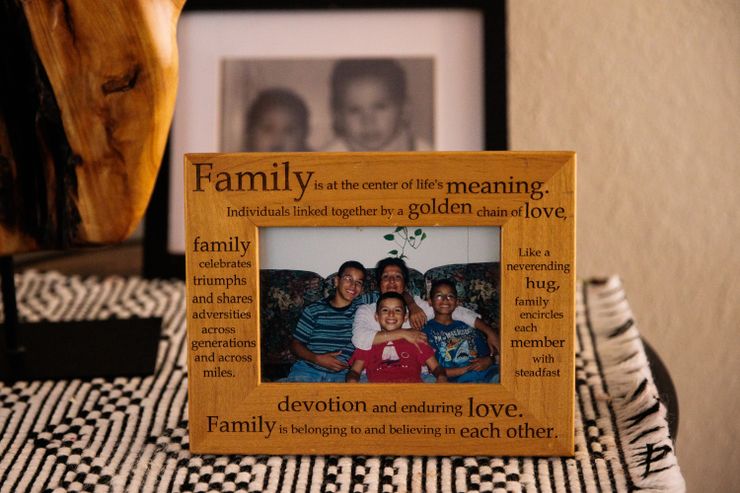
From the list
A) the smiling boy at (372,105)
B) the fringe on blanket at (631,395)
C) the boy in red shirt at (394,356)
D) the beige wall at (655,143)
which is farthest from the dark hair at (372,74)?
the boy in red shirt at (394,356)

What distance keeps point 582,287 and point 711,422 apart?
1.04 ft

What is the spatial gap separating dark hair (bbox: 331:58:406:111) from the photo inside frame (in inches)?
15.3

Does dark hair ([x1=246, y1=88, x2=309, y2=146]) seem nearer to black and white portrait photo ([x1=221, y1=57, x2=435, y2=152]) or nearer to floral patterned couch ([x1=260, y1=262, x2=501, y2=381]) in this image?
black and white portrait photo ([x1=221, y1=57, x2=435, y2=152])

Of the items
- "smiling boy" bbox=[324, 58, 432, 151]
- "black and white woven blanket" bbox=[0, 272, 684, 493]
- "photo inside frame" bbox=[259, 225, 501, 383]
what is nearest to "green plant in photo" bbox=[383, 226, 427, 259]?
"photo inside frame" bbox=[259, 225, 501, 383]

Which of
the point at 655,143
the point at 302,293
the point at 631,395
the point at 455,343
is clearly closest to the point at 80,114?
the point at 302,293

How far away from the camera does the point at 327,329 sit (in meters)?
0.52

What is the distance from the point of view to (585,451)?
0.52m

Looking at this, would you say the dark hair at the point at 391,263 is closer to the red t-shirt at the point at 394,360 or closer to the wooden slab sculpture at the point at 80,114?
the red t-shirt at the point at 394,360

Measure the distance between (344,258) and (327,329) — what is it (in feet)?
0.16

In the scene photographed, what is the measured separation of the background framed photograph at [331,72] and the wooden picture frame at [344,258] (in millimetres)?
377

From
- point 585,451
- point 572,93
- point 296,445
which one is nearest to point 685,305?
point 572,93

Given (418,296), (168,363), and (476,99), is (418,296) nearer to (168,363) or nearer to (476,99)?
(168,363)

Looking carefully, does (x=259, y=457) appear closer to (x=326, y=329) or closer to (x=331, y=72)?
(x=326, y=329)

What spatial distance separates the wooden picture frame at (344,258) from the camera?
50cm
